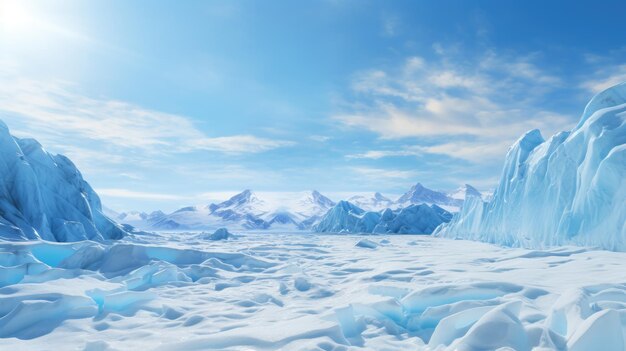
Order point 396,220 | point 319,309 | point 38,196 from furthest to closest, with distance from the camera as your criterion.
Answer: point 396,220 < point 38,196 < point 319,309

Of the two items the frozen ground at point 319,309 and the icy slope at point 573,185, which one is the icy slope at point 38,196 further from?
the icy slope at point 573,185

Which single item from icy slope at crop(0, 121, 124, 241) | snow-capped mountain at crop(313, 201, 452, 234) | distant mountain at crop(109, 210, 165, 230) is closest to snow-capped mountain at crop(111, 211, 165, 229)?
Answer: distant mountain at crop(109, 210, 165, 230)

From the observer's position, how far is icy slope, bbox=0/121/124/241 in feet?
48.8

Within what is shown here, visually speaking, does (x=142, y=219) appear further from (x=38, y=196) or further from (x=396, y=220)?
(x=38, y=196)

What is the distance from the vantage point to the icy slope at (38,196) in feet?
48.8

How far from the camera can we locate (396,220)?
1893 inches

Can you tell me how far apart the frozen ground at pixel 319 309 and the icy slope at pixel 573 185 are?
1763mm

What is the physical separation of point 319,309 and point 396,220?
44.0 metres

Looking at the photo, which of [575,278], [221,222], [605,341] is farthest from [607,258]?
[221,222]

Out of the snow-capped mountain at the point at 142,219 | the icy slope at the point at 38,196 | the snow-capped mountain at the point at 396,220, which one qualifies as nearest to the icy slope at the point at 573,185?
the icy slope at the point at 38,196

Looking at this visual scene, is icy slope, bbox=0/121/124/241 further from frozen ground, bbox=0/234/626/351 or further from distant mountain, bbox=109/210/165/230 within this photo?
distant mountain, bbox=109/210/165/230

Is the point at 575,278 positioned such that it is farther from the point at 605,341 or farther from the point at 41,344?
the point at 41,344

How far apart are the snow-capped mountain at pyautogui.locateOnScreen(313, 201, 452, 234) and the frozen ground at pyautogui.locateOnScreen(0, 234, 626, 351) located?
1555 inches

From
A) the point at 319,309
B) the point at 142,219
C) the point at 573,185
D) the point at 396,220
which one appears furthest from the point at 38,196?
the point at 142,219
